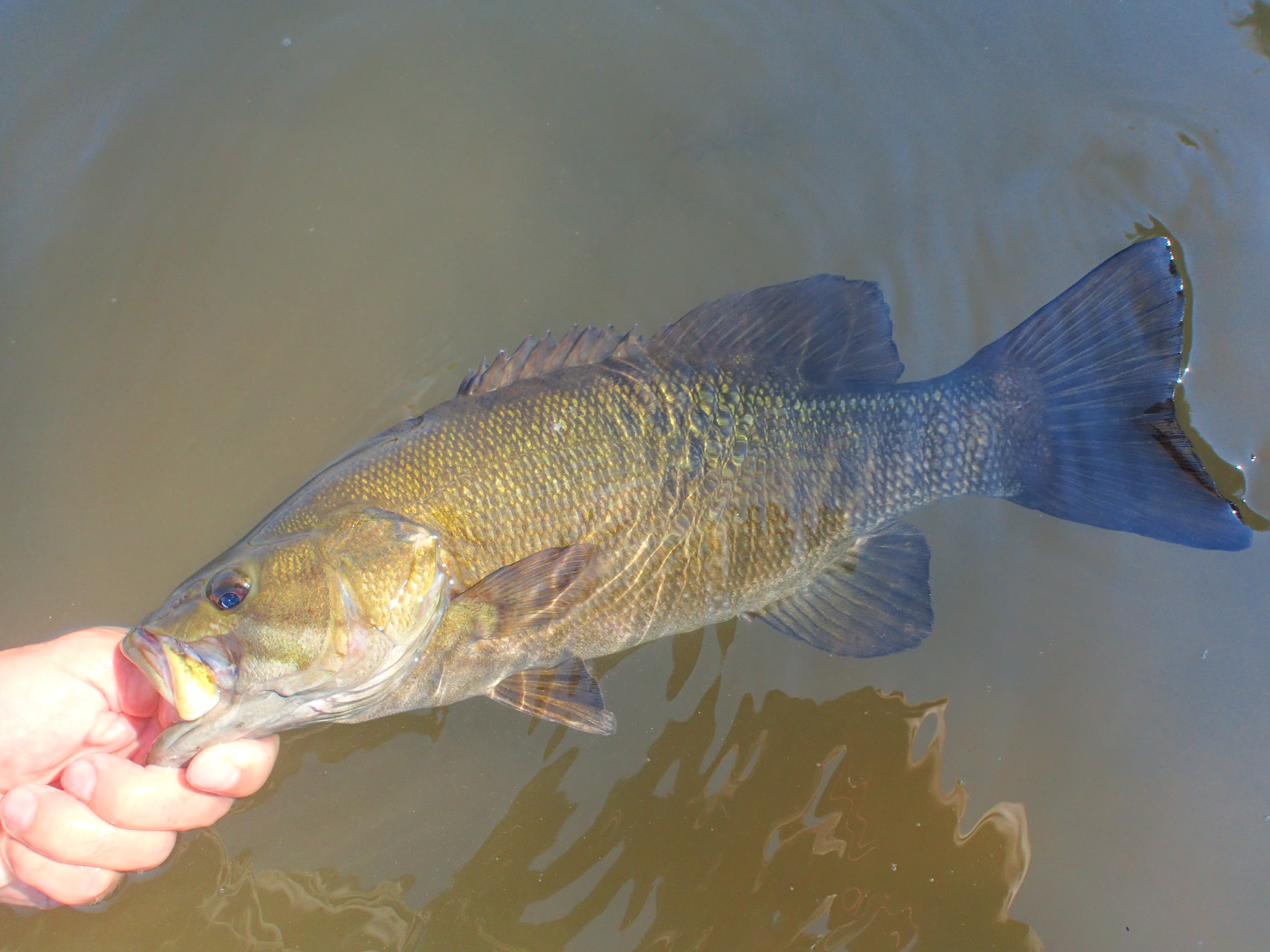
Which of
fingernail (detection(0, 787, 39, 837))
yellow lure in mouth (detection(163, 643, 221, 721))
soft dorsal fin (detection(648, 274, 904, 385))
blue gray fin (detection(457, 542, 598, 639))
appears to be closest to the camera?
yellow lure in mouth (detection(163, 643, 221, 721))

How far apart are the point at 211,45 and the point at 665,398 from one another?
2.67 metres

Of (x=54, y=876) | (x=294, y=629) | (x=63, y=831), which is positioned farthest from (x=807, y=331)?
(x=54, y=876)

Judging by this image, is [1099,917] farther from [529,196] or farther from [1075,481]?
[529,196]

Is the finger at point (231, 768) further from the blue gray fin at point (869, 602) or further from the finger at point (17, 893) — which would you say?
the blue gray fin at point (869, 602)

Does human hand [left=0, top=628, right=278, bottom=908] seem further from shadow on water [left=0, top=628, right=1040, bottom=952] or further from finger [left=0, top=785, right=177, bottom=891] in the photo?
shadow on water [left=0, top=628, right=1040, bottom=952]

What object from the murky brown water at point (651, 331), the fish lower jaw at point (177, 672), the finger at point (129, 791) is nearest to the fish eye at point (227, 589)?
the fish lower jaw at point (177, 672)

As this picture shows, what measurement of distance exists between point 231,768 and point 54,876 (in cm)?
64

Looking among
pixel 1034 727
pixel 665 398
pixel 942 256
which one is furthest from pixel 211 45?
Answer: pixel 1034 727

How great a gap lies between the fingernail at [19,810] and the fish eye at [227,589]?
742 millimetres

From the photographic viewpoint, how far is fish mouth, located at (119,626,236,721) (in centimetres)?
192

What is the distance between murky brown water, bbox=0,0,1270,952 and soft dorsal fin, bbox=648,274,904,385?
0.80 m

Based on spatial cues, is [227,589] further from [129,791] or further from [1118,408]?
[1118,408]

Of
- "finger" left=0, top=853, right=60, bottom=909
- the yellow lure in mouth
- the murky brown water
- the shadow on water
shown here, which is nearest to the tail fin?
the murky brown water

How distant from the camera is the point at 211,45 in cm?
345
